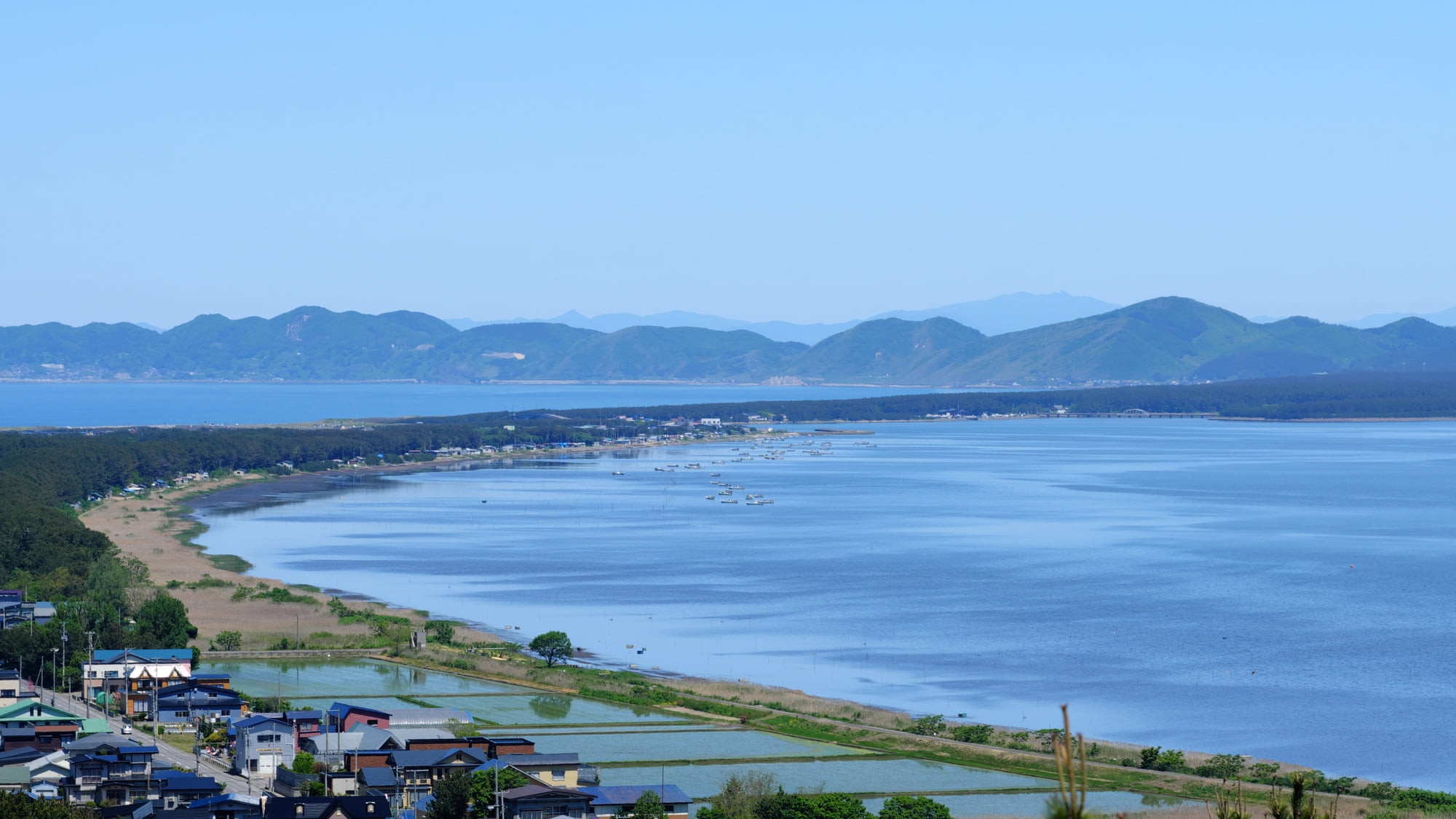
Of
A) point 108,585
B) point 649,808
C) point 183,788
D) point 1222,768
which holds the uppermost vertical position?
point 108,585

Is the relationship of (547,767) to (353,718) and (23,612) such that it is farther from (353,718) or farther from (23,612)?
(23,612)

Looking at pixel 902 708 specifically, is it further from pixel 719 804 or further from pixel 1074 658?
pixel 719 804

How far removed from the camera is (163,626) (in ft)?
84.6

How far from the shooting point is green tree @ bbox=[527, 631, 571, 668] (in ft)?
86.1

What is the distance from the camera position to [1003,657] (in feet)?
88.6

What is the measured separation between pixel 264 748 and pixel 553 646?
321 inches

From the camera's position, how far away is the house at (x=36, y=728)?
59.5 ft

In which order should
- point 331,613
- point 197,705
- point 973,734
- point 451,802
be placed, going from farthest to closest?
point 331,613, point 197,705, point 973,734, point 451,802

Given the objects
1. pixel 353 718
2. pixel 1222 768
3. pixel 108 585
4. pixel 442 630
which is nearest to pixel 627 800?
pixel 353 718

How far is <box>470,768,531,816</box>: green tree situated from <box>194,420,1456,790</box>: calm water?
8.60 m

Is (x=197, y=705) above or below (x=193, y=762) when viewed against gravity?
above

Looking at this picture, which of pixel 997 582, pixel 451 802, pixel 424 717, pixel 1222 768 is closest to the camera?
pixel 451 802

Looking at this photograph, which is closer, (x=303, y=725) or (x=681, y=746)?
(x=303, y=725)

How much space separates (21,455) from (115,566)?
25.7 metres
